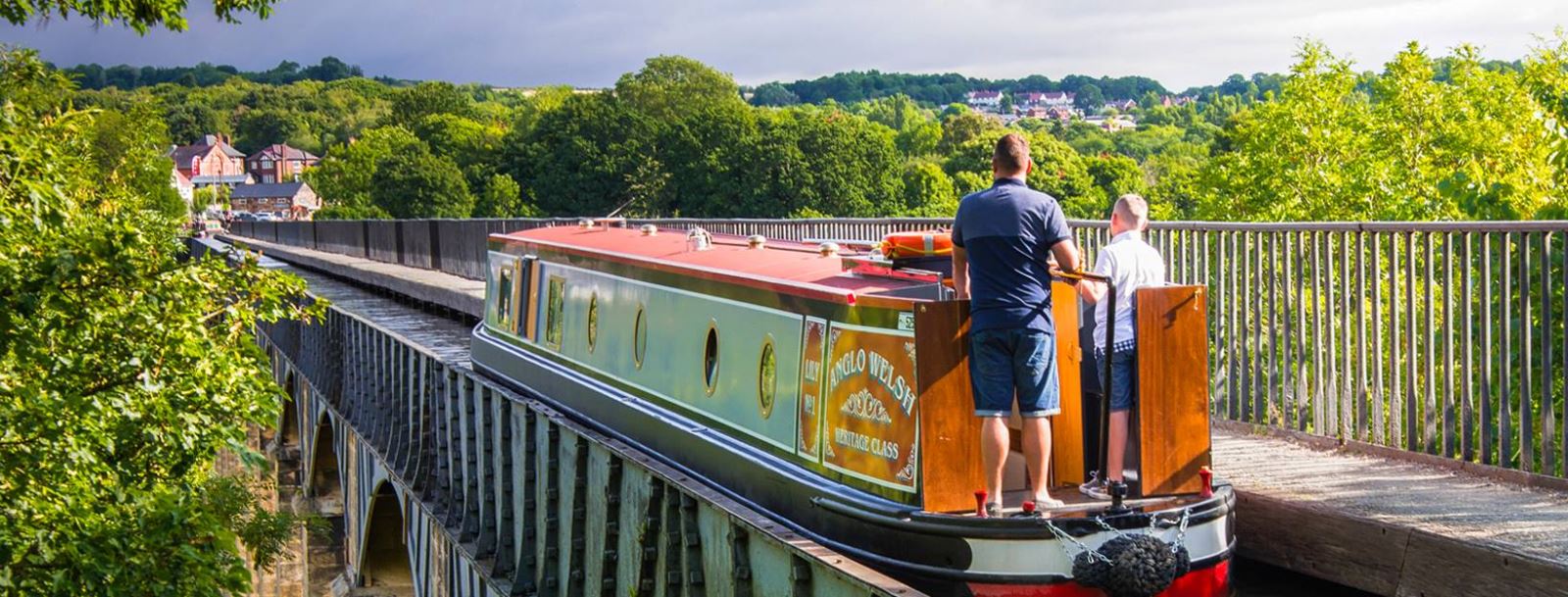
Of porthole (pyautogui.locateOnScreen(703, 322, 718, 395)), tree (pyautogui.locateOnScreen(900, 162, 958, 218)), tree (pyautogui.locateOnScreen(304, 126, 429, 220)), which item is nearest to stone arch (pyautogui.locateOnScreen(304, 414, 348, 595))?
porthole (pyautogui.locateOnScreen(703, 322, 718, 395))

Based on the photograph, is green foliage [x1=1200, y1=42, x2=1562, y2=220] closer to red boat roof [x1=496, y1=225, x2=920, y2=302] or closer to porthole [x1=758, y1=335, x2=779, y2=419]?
red boat roof [x1=496, y1=225, x2=920, y2=302]

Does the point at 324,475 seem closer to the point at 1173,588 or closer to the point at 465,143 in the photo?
the point at 1173,588

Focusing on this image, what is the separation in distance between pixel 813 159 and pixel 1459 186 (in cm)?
7844

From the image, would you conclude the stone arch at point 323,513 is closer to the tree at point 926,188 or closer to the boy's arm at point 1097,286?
the boy's arm at point 1097,286

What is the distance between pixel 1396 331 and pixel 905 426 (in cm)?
298

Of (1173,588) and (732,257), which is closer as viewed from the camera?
(1173,588)

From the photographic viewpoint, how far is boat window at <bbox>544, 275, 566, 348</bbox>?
15242mm

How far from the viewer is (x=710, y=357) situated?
11258 millimetres

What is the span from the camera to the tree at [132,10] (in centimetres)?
1352

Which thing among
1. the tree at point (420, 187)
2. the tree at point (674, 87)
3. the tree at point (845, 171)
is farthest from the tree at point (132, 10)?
the tree at point (674, 87)

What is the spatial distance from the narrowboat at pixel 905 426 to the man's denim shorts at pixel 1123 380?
74mm

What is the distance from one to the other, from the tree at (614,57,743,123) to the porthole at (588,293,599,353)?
118m

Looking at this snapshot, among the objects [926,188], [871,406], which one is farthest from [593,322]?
[926,188]

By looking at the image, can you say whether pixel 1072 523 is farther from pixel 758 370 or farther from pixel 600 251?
pixel 600 251
